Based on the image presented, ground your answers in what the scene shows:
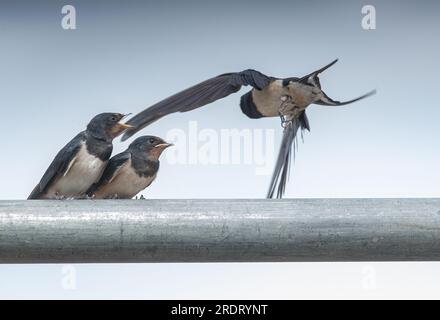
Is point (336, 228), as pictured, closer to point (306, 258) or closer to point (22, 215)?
point (306, 258)

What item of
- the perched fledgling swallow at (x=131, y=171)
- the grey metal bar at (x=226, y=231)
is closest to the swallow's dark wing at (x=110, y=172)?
the perched fledgling swallow at (x=131, y=171)

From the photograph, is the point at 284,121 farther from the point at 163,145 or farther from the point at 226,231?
the point at 226,231

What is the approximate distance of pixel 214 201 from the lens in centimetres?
52

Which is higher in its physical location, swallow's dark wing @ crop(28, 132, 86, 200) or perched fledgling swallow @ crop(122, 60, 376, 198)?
perched fledgling swallow @ crop(122, 60, 376, 198)

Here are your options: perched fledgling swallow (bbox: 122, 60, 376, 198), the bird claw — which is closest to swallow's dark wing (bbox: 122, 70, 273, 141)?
perched fledgling swallow (bbox: 122, 60, 376, 198)

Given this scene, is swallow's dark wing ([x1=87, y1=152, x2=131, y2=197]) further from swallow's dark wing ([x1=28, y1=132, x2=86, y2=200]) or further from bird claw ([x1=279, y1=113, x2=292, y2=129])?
bird claw ([x1=279, y1=113, x2=292, y2=129])

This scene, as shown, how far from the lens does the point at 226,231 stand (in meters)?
0.50

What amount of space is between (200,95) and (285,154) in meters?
0.34

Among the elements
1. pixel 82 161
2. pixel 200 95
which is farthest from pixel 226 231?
pixel 82 161

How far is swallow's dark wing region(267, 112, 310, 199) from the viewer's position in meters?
1.10

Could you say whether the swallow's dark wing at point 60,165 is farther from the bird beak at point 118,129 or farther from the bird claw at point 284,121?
the bird claw at point 284,121

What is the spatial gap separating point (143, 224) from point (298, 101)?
0.90 m
